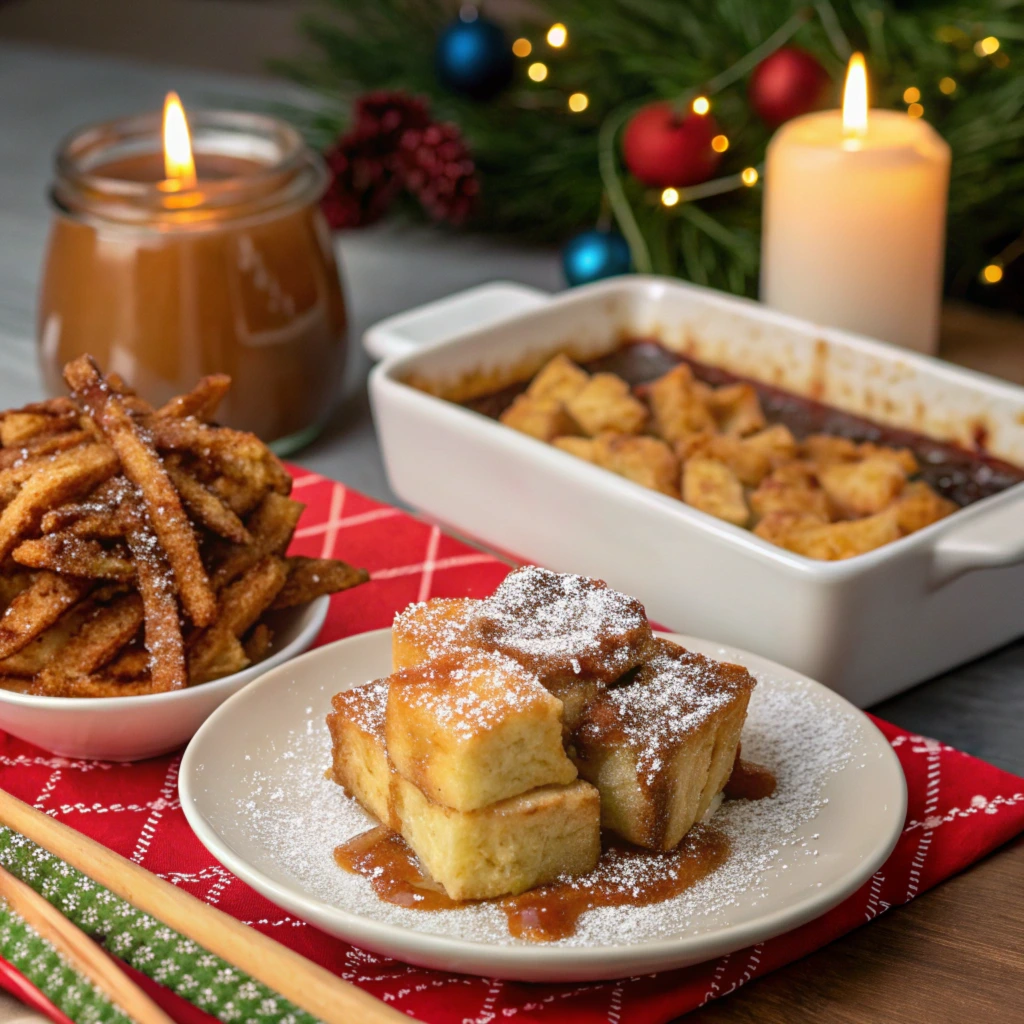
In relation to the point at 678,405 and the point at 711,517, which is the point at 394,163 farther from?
the point at 711,517

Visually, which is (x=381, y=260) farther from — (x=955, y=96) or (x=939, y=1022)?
(x=939, y=1022)

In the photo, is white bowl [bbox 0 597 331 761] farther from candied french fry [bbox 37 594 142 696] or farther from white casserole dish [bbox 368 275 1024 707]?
white casserole dish [bbox 368 275 1024 707]

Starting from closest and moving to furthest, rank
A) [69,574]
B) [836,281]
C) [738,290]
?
[69,574]
[836,281]
[738,290]

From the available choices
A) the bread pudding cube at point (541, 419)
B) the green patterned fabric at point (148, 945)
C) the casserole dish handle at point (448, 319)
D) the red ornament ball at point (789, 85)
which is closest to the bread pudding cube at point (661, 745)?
the green patterned fabric at point (148, 945)

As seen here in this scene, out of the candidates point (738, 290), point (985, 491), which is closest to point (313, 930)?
point (985, 491)

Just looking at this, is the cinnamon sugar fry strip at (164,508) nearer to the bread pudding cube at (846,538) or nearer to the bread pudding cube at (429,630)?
the bread pudding cube at (429,630)
